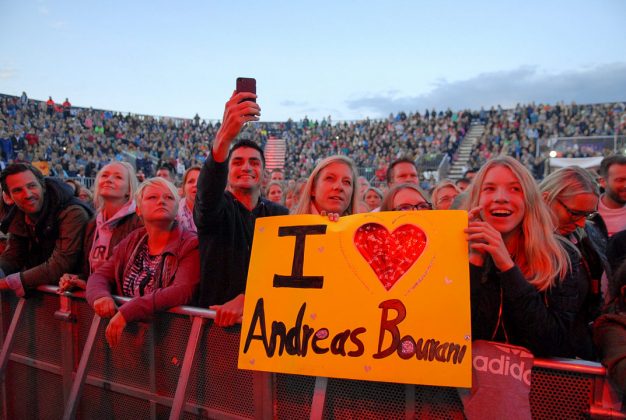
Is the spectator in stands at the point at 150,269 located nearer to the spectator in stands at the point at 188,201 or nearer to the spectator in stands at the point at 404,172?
the spectator in stands at the point at 188,201

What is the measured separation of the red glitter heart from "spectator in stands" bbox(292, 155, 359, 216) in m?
0.61

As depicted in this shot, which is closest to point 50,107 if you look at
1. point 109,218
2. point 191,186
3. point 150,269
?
point 191,186

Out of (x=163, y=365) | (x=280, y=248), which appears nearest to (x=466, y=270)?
(x=280, y=248)

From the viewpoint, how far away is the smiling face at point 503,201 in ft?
6.25

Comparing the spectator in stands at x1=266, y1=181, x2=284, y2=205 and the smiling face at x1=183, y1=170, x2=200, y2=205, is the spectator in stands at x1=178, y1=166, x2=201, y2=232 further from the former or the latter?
the spectator in stands at x1=266, y1=181, x2=284, y2=205

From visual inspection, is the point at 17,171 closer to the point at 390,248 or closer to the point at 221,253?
the point at 221,253

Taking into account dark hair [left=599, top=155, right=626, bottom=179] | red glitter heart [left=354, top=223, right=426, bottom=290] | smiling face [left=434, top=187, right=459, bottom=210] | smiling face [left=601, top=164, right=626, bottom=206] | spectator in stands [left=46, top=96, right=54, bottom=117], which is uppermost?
spectator in stands [left=46, top=96, right=54, bottom=117]

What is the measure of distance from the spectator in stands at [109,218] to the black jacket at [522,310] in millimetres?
2365

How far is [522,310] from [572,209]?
121 cm

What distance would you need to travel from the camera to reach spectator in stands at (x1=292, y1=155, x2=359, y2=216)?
2.54 m

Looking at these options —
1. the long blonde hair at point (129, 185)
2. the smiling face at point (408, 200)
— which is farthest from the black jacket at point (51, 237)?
the smiling face at point (408, 200)

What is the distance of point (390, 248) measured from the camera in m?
1.87

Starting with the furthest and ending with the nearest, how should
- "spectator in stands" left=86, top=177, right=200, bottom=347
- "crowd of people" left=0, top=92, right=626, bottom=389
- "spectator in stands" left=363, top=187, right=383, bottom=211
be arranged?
"spectator in stands" left=363, top=187, right=383, bottom=211
"spectator in stands" left=86, top=177, right=200, bottom=347
"crowd of people" left=0, top=92, right=626, bottom=389

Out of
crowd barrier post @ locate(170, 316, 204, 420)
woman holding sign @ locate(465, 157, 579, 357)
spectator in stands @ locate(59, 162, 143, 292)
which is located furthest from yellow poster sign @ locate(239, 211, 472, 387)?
spectator in stands @ locate(59, 162, 143, 292)
